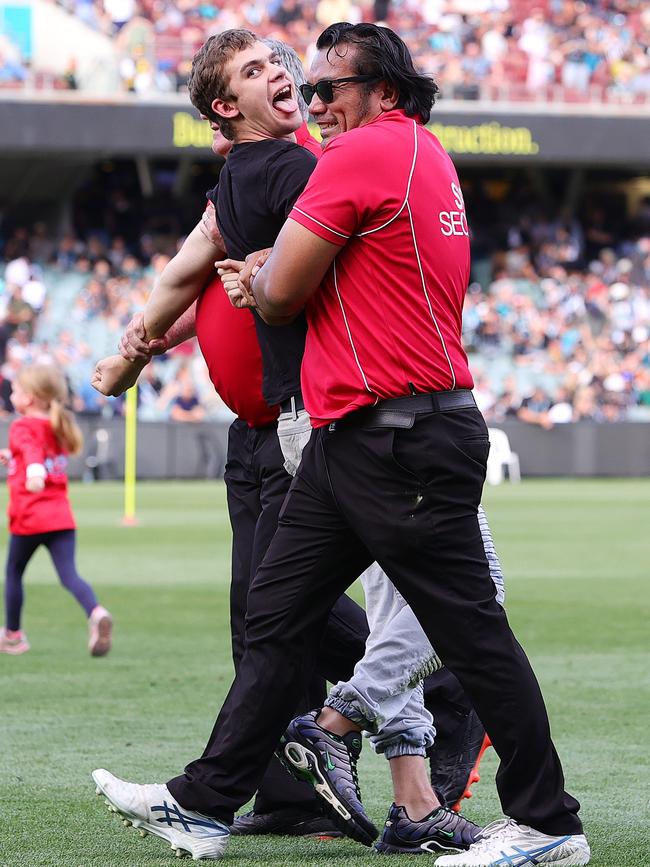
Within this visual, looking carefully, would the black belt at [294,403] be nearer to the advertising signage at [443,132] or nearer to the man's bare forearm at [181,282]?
the man's bare forearm at [181,282]

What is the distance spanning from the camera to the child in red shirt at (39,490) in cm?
898

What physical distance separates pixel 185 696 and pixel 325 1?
28.4m

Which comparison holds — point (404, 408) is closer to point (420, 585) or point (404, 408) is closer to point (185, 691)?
point (420, 585)

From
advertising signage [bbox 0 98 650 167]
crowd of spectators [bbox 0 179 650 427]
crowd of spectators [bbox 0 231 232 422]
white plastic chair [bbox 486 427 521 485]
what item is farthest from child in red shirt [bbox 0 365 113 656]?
advertising signage [bbox 0 98 650 167]

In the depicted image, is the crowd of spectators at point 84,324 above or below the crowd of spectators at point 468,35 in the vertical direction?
below

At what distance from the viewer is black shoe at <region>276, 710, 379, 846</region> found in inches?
172

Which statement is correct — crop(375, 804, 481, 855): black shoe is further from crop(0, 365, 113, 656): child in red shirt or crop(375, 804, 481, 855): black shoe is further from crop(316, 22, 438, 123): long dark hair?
crop(0, 365, 113, 656): child in red shirt

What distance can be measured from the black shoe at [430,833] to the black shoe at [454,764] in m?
0.37

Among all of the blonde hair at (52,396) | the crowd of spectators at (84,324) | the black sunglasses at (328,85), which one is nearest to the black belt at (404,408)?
the black sunglasses at (328,85)

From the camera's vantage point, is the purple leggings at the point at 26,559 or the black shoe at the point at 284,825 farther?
the purple leggings at the point at 26,559

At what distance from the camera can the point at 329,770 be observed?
439 centimetres

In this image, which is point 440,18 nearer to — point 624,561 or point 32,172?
point 32,172

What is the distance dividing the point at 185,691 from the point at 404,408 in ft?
12.9

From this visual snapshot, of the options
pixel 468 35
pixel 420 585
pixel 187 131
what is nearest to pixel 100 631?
pixel 420 585
